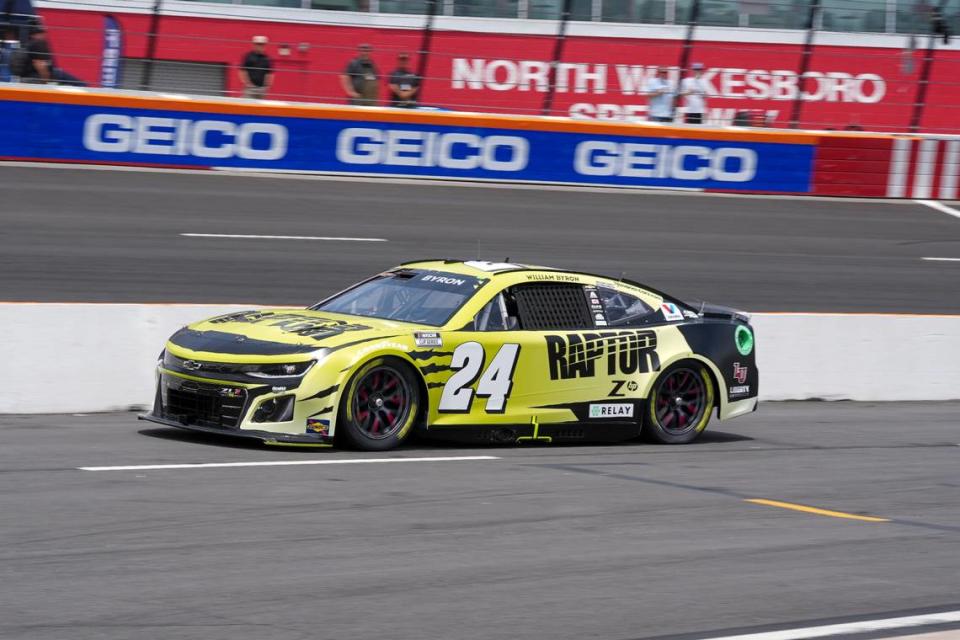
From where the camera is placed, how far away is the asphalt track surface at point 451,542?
5.82m

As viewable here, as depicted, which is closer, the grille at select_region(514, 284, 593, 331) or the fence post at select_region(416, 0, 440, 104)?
the grille at select_region(514, 284, 593, 331)

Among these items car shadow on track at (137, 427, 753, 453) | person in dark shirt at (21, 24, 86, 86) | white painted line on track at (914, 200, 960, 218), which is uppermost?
person in dark shirt at (21, 24, 86, 86)

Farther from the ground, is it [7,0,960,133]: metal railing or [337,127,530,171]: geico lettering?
[7,0,960,133]: metal railing

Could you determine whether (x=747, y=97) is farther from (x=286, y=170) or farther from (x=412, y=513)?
(x=412, y=513)

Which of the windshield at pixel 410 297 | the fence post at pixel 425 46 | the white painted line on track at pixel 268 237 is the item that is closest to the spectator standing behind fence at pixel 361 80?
the fence post at pixel 425 46

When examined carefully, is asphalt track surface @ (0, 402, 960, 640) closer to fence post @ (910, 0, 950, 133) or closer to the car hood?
the car hood

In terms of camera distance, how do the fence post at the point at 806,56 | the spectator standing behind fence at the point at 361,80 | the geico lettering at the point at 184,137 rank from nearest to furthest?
the geico lettering at the point at 184,137 → the spectator standing behind fence at the point at 361,80 → the fence post at the point at 806,56

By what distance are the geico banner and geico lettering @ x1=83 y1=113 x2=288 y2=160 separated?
0.01 metres

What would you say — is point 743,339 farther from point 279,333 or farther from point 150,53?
point 150,53

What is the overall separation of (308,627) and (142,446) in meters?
4.60

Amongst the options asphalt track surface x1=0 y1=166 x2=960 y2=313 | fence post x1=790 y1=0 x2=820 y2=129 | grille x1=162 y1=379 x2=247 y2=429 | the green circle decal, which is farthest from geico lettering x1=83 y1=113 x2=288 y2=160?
grille x1=162 y1=379 x2=247 y2=429

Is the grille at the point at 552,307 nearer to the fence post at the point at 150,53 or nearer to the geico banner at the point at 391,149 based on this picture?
the geico banner at the point at 391,149

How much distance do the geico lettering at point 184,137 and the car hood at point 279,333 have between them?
11.3 m

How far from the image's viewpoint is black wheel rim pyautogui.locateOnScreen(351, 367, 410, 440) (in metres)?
9.94
